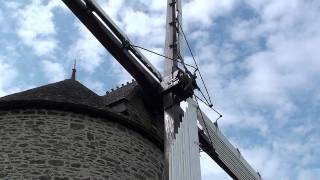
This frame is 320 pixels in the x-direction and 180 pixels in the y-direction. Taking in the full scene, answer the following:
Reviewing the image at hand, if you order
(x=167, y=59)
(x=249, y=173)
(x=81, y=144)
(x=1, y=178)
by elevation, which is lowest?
(x=1, y=178)

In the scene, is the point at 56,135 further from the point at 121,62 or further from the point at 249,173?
the point at 249,173

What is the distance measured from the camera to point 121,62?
9922 millimetres

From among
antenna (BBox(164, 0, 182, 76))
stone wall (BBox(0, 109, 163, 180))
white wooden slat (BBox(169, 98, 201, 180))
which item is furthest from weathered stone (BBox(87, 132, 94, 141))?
antenna (BBox(164, 0, 182, 76))

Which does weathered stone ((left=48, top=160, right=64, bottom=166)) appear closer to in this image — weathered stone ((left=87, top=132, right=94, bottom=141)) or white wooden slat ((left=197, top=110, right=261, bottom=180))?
weathered stone ((left=87, top=132, right=94, bottom=141))

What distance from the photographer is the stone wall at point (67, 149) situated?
28.1ft

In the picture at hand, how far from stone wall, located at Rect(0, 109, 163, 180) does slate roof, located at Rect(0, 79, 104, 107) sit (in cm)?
37

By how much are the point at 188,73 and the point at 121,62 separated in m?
1.16

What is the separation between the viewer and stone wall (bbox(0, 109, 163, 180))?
8578 mm

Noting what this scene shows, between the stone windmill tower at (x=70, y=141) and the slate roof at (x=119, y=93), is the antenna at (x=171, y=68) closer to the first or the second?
the stone windmill tower at (x=70, y=141)

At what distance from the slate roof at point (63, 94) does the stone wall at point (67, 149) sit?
1.21ft

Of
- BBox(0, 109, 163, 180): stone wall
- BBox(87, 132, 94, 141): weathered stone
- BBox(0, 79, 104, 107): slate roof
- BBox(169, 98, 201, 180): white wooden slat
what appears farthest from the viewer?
BBox(0, 79, 104, 107): slate roof

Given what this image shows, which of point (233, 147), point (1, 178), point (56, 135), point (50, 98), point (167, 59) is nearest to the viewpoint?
point (1, 178)

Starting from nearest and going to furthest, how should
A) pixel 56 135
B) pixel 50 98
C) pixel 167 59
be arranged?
pixel 56 135 < pixel 50 98 < pixel 167 59

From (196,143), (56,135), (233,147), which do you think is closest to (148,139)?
(196,143)
